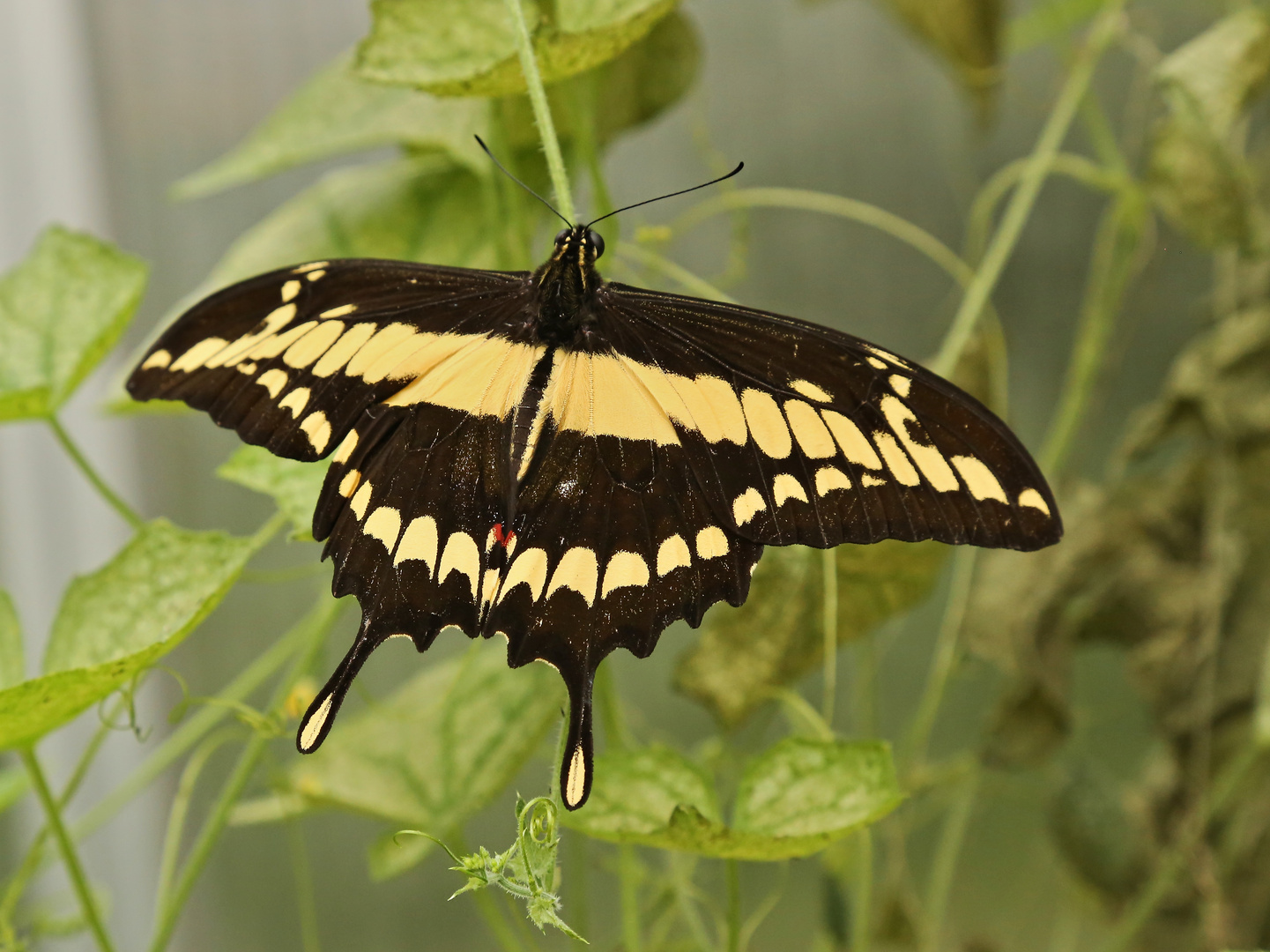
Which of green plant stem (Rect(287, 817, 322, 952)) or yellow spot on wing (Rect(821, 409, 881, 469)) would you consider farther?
green plant stem (Rect(287, 817, 322, 952))

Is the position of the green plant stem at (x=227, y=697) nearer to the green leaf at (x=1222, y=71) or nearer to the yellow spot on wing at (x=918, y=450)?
the yellow spot on wing at (x=918, y=450)

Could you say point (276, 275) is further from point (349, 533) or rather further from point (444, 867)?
point (444, 867)

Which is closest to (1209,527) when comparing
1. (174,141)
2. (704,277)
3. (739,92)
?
(704,277)

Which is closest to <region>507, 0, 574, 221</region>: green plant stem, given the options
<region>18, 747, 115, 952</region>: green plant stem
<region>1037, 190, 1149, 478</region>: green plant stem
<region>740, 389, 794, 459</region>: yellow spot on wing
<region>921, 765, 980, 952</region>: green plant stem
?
<region>740, 389, 794, 459</region>: yellow spot on wing

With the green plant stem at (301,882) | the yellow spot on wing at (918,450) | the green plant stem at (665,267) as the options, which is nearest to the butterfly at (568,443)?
the yellow spot on wing at (918,450)

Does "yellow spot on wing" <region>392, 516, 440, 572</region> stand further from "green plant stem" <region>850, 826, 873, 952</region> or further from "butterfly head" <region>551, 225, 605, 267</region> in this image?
"green plant stem" <region>850, 826, 873, 952</region>

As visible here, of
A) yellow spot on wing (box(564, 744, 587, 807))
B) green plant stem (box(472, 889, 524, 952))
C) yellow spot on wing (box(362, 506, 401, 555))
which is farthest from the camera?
green plant stem (box(472, 889, 524, 952))
